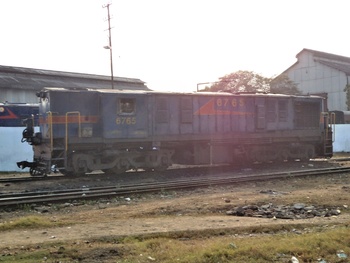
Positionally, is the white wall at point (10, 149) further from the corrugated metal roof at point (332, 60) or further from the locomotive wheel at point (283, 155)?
the corrugated metal roof at point (332, 60)

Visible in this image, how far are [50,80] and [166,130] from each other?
3416cm

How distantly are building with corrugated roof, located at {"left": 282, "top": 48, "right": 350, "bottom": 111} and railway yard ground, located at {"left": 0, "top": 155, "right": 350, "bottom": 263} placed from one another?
155 feet

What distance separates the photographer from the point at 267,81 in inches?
2297

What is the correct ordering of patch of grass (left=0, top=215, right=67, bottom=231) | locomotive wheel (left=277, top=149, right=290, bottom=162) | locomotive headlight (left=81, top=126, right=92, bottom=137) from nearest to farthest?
patch of grass (left=0, top=215, right=67, bottom=231)
locomotive headlight (left=81, top=126, right=92, bottom=137)
locomotive wheel (left=277, top=149, right=290, bottom=162)

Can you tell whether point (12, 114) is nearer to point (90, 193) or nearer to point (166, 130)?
point (166, 130)

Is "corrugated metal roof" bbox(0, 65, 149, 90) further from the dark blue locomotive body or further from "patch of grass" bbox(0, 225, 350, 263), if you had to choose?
"patch of grass" bbox(0, 225, 350, 263)

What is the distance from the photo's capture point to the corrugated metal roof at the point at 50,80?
43938 mm

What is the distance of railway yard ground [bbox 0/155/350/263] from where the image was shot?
5883mm

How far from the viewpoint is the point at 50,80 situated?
48.6 m

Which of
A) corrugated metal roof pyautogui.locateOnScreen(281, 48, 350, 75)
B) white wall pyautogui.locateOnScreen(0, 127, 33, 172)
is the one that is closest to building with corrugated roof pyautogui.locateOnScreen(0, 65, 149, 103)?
white wall pyautogui.locateOnScreen(0, 127, 33, 172)

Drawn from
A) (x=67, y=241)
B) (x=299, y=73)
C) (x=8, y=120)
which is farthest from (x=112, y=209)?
(x=299, y=73)

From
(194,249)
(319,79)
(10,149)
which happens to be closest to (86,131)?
(10,149)

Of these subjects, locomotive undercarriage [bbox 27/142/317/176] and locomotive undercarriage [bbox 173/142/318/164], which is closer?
locomotive undercarriage [bbox 27/142/317/176]

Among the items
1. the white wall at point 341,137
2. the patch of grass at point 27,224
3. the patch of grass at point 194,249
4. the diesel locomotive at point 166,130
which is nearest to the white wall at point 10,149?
the diesel locomotive at point 166,130
